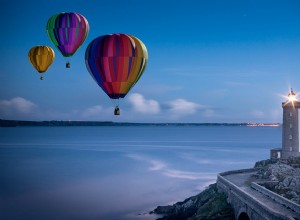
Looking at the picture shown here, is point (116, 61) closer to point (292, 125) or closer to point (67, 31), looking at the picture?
point (67, 31)

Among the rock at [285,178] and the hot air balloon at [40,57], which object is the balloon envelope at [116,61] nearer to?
the rock at [285,178]

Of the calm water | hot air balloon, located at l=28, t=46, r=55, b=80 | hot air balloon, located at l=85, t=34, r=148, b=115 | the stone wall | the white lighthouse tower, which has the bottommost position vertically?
the calm water

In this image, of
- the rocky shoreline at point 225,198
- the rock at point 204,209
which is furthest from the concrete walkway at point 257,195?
the rock at point 204,209

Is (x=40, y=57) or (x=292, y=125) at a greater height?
(x=40, y=57)

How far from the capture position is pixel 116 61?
90.2 feet

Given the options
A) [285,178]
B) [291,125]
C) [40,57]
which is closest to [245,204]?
[285,178]

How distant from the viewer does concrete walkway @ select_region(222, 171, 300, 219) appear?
896 inches

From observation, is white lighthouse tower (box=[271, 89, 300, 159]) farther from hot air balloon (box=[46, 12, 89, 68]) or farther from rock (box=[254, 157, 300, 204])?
hot air balloon (box=[46, 12, 89, 68])

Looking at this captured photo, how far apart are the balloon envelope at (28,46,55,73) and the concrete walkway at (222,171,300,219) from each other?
24005 mm

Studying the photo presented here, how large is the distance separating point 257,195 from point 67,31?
22871 mm

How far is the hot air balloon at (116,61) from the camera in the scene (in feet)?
89.7

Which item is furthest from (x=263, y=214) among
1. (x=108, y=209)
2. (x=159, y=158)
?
(x=159, y=158)

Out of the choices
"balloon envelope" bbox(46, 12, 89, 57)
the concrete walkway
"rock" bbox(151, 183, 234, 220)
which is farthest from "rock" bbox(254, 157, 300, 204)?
"balloon envelope" bbox(46, 12, 89, 57)

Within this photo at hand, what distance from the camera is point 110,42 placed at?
27.3 metres
